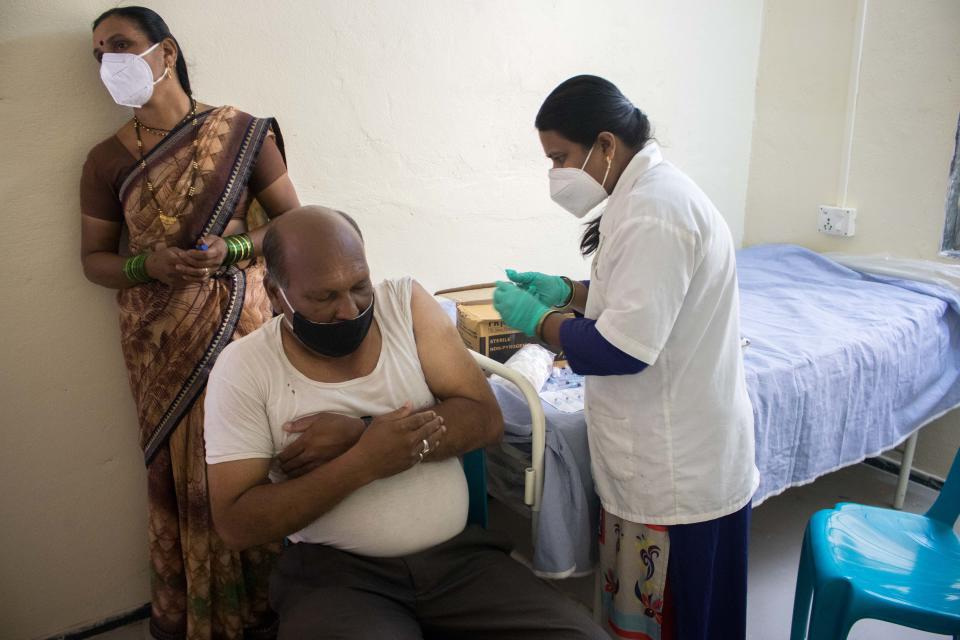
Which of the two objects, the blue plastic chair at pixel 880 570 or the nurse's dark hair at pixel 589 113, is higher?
the nurse's dark hair at pixel 589 113

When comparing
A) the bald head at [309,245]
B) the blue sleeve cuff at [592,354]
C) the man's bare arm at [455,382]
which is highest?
the bald head at [309,245]

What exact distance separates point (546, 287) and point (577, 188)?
1.02 feet

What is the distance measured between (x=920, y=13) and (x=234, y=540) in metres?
2.97

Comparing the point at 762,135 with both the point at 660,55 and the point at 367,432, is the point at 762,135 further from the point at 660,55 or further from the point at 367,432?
the point at 367,432

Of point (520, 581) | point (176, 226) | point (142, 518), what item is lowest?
point (142, 518)

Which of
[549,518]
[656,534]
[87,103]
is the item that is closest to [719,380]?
[656,534]

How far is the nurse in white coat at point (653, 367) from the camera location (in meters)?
1.29

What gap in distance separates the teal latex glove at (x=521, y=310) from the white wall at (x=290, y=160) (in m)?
0.93

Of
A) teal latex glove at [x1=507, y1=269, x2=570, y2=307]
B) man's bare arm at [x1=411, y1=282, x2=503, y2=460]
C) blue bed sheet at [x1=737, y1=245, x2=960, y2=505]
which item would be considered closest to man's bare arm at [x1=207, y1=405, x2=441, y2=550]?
man's bare arm at [x1=411, y1=282, x2=503, y2=460]

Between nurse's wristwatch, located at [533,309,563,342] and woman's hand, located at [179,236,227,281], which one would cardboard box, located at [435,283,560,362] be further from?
woman's hand, located at [179,236,227,281]

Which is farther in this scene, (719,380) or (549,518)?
(549,518)

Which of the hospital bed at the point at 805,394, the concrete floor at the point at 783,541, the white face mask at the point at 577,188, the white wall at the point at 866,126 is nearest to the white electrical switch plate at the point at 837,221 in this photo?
the white wall at the point at 866,126

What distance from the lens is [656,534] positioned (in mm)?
1492

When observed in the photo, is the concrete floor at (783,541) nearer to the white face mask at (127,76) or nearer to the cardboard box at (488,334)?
the cardboard box at (488,334)
